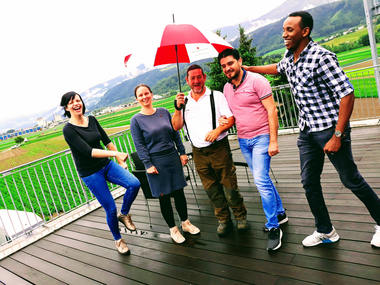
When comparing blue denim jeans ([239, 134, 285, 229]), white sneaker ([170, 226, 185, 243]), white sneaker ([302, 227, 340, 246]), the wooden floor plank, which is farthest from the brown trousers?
the wooden floor plank

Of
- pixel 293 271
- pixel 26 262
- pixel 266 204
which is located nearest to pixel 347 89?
pixel 266 204

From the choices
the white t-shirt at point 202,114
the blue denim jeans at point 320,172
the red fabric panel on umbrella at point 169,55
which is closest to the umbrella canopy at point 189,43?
the red fabric panel on umbrella at point 169,55

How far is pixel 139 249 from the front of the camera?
2689 millimetres

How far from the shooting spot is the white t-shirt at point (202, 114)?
2258 mm

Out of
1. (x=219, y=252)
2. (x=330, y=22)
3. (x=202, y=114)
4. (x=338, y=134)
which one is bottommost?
(x=219, y=252)

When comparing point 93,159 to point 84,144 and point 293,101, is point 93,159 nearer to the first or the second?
point 84,144

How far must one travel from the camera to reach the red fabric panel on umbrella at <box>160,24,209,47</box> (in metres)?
2.04

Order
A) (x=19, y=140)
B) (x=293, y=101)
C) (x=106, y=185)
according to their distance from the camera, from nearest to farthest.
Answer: (x=106, y=185) → (x=293, y=101) → (x=19, y=140)

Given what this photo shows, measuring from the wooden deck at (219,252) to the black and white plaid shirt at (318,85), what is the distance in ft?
3.33

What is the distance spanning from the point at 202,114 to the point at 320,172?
1079 mm

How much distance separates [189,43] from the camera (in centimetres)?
203

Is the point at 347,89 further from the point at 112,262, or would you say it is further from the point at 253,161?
the point at 112,262

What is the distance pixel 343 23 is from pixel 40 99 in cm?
13891

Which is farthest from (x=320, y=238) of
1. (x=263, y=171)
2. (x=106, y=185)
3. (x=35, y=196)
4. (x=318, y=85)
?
(x=35, y=196)
